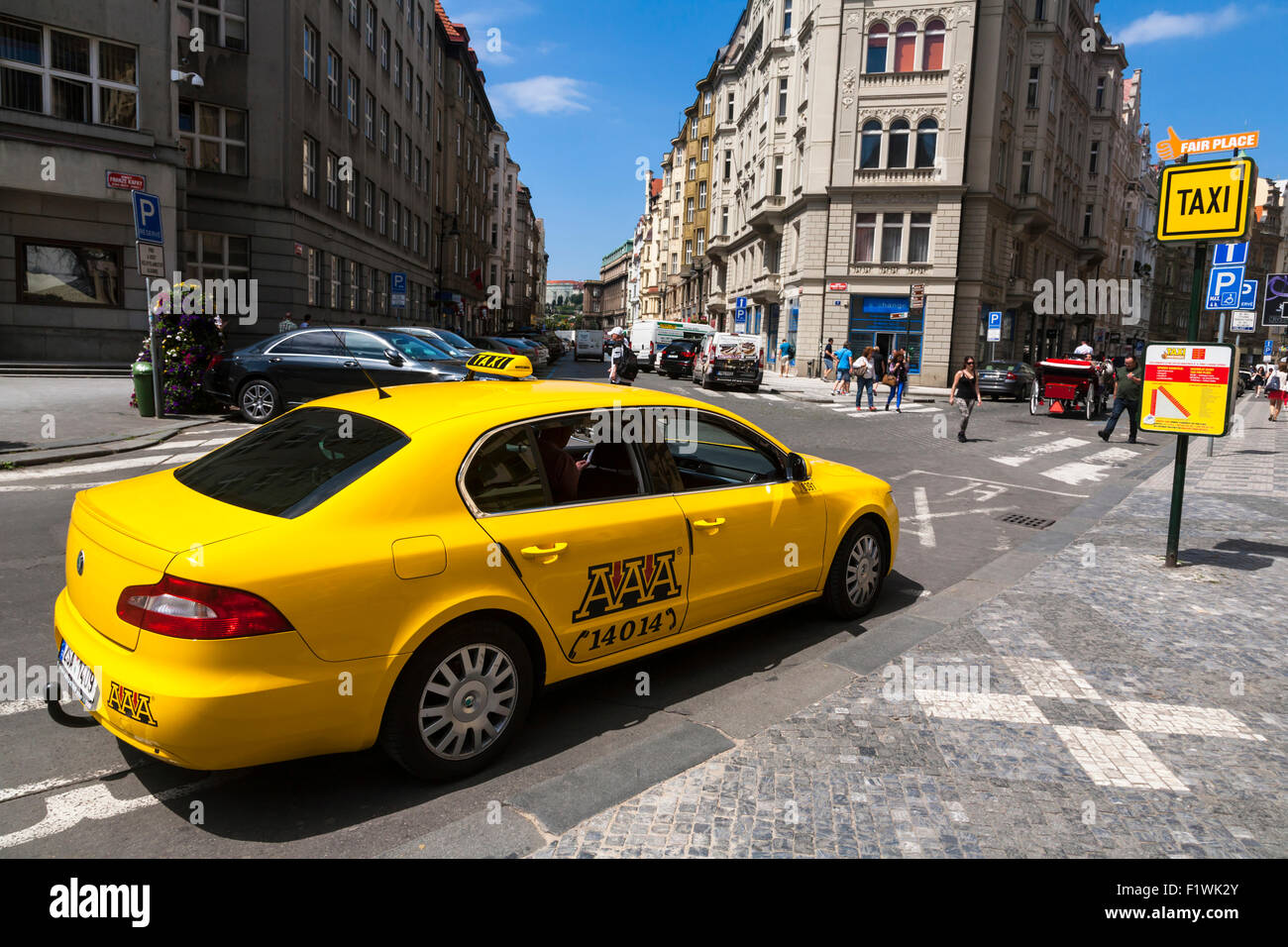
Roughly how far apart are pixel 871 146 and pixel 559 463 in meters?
38.9

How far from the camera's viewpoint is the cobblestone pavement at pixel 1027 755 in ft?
9.95

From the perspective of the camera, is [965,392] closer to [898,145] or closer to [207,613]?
[207,613]

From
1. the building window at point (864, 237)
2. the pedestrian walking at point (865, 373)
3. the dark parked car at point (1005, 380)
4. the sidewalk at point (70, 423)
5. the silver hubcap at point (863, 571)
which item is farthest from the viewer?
the building window at point (864, 237)

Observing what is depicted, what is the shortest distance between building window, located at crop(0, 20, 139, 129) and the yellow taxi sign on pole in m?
25.1

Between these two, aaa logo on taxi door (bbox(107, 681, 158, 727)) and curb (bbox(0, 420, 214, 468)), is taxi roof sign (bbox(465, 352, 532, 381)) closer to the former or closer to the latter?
aaa logo on taxi door (bbox(107, 681, 158, 727))

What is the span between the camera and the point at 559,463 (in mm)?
4047

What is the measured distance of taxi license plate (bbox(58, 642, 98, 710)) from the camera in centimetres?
311

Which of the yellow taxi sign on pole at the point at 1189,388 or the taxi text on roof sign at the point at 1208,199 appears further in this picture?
the yellow taxi sign on pole at the point at 1189,388

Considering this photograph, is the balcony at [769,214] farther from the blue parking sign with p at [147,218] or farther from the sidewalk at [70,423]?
the blue parking sign with p at [147,218]

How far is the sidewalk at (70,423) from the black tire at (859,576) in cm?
937

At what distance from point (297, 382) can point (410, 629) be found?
1214 centimetres

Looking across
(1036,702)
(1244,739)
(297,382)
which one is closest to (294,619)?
(1036,702)

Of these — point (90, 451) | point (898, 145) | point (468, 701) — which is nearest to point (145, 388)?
point (90, 451)

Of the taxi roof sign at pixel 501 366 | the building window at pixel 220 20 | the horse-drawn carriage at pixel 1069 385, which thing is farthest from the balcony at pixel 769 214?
the taxi roof sign at pixel 501 366
